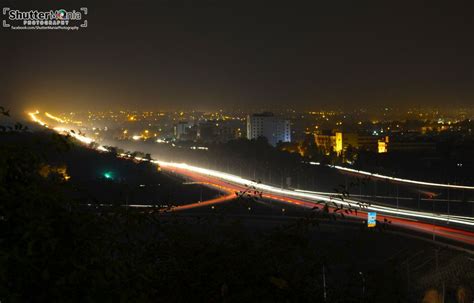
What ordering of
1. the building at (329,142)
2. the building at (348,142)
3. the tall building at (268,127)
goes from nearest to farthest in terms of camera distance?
the building at (348,142), the building at (329,142), the tall building at (268,127)

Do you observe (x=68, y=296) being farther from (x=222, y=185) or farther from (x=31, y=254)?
(x=222, y=185)

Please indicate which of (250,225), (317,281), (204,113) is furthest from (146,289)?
(204,113)

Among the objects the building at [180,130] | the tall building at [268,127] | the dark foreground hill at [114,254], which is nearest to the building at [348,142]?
the tall building at [268,127]

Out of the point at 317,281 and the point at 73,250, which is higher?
the point at 73,250

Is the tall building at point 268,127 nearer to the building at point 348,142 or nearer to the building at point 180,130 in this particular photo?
the building at point 348,142

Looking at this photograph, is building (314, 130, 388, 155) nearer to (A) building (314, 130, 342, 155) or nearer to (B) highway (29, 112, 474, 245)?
(A) building (314, 130, 342, 155)

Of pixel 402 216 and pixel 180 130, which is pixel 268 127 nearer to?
pixel 180 130

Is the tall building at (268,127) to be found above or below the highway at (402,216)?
above

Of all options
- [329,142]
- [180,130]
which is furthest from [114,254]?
[180,130]

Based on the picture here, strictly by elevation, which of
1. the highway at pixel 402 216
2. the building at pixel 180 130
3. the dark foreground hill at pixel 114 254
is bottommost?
the highway at pixel 402 216
